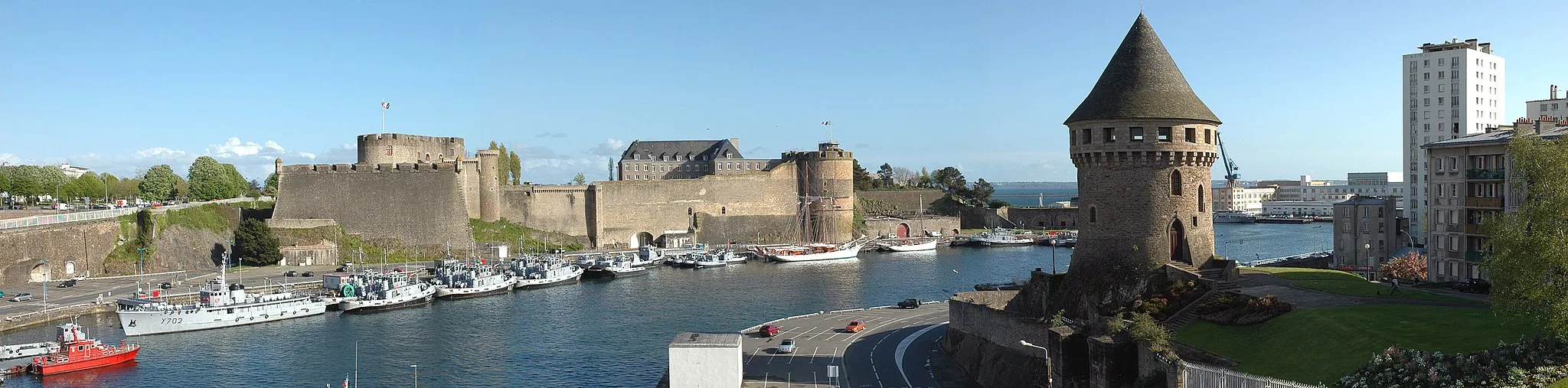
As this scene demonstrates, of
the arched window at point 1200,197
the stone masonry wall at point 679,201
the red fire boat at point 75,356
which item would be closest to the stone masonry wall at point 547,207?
the stone masonry wall at point 679,201

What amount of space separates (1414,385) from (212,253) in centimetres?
6420

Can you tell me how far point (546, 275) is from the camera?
60.6 metres

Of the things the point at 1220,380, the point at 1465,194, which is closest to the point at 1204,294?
the point at 1220,380

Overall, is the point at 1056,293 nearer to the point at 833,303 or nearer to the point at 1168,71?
the point at 1168,71

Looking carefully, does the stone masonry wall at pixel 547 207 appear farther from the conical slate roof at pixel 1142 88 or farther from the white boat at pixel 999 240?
the conical slate roof at pixel 1142 88

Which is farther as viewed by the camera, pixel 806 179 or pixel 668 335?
pixel 806 179

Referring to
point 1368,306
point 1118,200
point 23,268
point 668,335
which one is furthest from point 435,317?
point 1368,306

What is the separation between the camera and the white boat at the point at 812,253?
250ft

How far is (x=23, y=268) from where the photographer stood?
166 feet

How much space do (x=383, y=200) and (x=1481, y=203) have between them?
60.3 meters

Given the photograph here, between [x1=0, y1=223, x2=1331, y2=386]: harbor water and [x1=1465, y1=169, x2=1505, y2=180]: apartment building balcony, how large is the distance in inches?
911

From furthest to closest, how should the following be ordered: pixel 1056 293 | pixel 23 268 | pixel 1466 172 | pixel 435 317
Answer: pixel 23 268 → pixel 435 317 → pixel 1466 172 → pixel 1056 293

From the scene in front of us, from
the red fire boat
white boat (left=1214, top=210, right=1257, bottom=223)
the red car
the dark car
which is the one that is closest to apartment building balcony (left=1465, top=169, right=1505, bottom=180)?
the dark car

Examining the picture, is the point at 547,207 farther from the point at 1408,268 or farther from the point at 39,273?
the point at 1408,268
